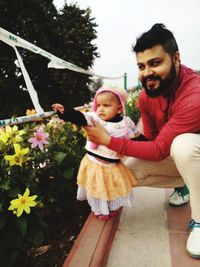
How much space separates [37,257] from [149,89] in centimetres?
129

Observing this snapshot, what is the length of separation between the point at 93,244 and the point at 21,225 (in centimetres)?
50

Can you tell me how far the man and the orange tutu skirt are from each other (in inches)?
7.9

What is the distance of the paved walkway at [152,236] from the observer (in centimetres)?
205

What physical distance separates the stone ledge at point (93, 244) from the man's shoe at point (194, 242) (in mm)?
498

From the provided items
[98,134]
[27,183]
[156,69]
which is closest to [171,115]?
[156,69]

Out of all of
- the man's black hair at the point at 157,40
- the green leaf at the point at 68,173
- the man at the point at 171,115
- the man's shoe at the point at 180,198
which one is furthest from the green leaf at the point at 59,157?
the man's shoe at the point at 180,198

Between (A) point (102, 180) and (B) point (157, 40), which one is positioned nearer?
(B) point (157, 40)

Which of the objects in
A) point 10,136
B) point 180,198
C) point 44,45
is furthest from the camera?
point 44,45

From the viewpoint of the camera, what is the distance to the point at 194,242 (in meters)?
2.04

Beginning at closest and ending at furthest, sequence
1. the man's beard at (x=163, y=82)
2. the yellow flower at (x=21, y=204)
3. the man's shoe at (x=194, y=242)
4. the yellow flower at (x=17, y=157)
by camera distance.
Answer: the yellow flower at (x=21, y=204)
the yellow flower at (x=17, y=157)
the man's shoe at (x=194, y=242)
the man's beard at (x=163, y=82)

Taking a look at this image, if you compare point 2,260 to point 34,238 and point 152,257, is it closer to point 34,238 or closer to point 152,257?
point 34,238

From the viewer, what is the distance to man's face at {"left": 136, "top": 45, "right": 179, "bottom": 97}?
2166 millimetres

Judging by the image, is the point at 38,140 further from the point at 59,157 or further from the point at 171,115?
the point at 171,115

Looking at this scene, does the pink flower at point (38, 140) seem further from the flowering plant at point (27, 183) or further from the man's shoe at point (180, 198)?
the man's shoe at point (180, 198)
